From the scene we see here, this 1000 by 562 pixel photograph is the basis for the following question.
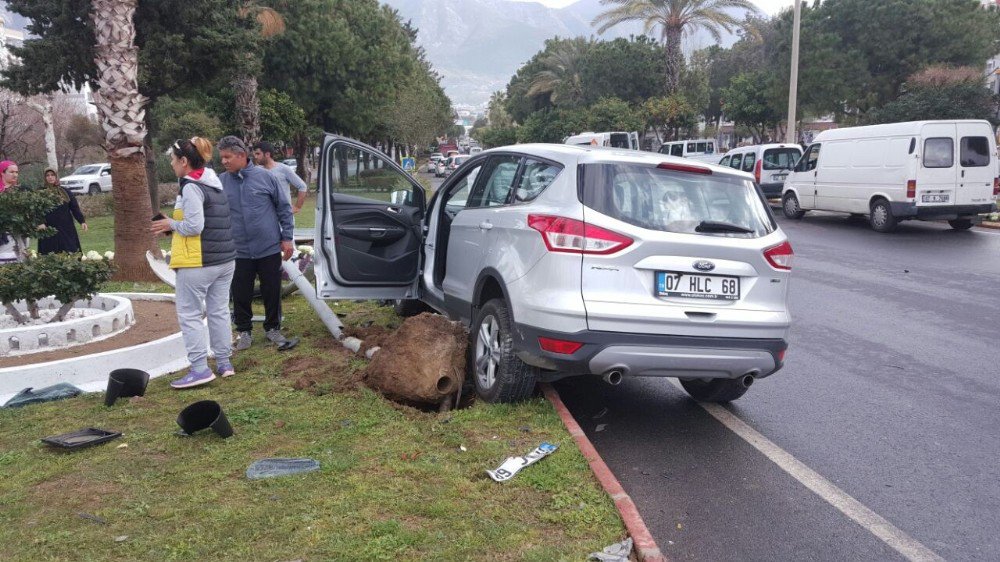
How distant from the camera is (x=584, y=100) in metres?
58.5

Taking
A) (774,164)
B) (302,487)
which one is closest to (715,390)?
(302,487)

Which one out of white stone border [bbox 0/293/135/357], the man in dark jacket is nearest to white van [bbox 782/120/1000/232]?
the man in dark jacket

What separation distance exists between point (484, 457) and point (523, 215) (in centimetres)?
160

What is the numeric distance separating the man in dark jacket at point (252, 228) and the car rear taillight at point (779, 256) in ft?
12.9

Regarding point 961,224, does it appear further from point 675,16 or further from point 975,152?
point 675,16

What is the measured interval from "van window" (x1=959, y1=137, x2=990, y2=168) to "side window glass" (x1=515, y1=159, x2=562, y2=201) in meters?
13.3

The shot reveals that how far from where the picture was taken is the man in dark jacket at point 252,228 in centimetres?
625

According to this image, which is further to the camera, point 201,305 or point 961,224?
point 961,224

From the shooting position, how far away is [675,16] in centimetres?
3559

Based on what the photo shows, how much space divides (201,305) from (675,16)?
34.3m

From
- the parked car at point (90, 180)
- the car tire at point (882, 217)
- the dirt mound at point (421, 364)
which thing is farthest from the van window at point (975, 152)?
the parked car at point (90, 180)

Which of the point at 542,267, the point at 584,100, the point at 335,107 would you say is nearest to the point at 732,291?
the point at 542,267

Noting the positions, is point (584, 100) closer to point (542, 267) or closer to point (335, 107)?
point (335, 107)

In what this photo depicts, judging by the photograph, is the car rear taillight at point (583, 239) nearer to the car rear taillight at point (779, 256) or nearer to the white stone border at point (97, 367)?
the car rear taillight at point (779, 256)
